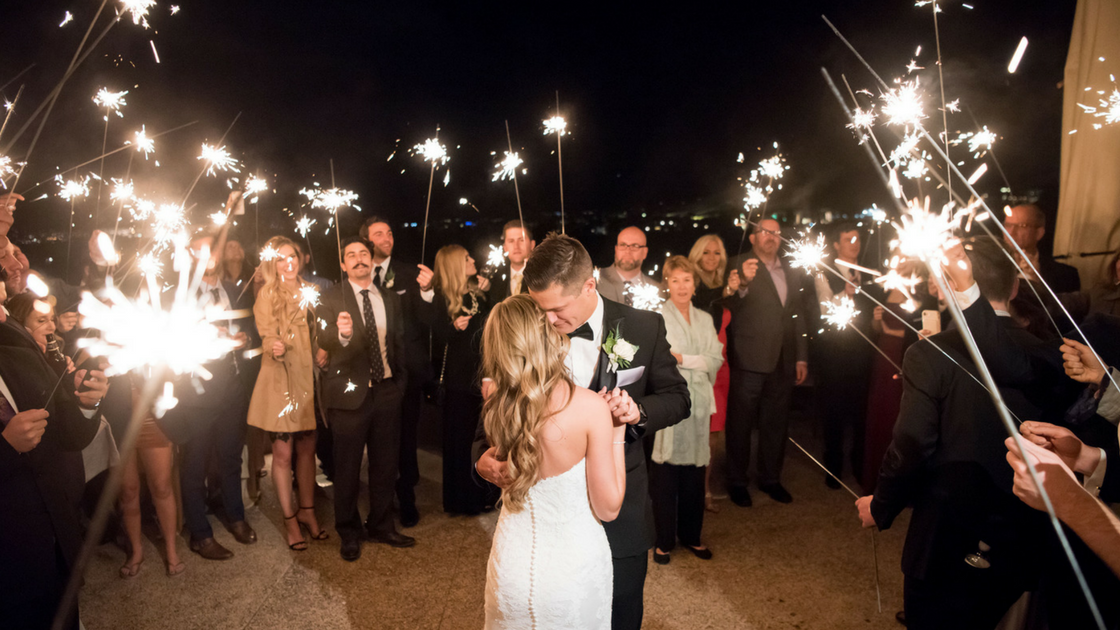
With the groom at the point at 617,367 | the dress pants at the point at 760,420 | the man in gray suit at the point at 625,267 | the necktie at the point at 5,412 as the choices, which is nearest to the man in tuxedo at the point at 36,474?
the necktie at the point at 5,412

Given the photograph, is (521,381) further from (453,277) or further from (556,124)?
(453,277)

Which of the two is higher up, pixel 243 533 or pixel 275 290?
pixel 275 290

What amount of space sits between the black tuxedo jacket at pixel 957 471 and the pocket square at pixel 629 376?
3.59 feet

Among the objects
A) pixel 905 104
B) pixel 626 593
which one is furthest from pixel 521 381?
pixel 905 104

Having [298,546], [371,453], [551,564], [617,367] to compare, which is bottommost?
[298,546]

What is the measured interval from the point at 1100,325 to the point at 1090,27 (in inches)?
124

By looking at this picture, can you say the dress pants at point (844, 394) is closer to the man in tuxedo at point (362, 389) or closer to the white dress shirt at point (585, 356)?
the white dress shirt at point (585, 356)

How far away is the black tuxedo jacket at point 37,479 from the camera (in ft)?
6.88

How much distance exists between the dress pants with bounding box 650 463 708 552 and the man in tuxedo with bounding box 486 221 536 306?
1.77 m

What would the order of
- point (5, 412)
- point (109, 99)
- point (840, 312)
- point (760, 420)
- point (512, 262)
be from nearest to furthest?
point (5, 412), point (109, 99), point (512, 262), point (840, 312), point (760, 420)

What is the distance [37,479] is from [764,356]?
4785mm

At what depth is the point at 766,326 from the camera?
505 cm

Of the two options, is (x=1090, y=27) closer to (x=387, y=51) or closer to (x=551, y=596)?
(x=551, y=596)

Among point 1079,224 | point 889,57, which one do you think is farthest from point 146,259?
point 1079,224
